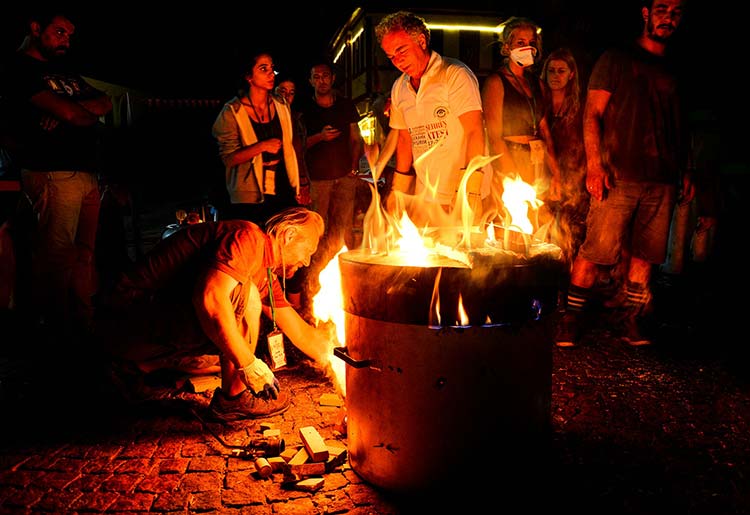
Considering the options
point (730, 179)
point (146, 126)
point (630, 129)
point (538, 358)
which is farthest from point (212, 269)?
point (146, 126)

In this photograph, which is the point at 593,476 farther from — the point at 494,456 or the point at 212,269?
the point at 212,269

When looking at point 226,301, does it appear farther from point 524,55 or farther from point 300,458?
point 524,55

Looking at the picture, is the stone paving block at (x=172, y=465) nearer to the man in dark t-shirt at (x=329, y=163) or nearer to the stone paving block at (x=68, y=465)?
the stone paving block at (x=68, y=465)

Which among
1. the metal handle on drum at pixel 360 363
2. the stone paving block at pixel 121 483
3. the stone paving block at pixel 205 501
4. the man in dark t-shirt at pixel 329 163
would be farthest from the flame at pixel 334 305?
the man in dark t-shirt at pixel 329 163

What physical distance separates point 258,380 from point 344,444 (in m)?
0.64

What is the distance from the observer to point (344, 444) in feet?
11.0

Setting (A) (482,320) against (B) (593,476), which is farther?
(B) (593,476)

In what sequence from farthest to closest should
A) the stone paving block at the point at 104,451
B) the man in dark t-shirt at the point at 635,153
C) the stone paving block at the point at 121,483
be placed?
the man in dark t-shirt at the point at 635,153
the stone paving block at the point at 104,451
the stone paving block at the point at 121,483

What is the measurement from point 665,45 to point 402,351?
3.81 m

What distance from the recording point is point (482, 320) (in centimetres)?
241

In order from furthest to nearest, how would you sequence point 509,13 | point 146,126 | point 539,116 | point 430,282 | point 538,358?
point 509,13 < point 146,126 < point 539,116 < point 538,358 < point 430,282

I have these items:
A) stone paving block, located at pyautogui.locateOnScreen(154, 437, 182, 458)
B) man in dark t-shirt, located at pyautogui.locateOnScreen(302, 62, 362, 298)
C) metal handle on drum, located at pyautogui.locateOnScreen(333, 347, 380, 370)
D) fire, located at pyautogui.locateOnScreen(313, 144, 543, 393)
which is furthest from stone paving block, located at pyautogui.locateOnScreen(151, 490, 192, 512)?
man in dark t-shirt, located at pyautogui.locateOnScreen(302, 62, 362, 298)

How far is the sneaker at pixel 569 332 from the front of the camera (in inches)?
192

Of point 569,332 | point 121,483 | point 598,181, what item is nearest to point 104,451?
point 121,483
